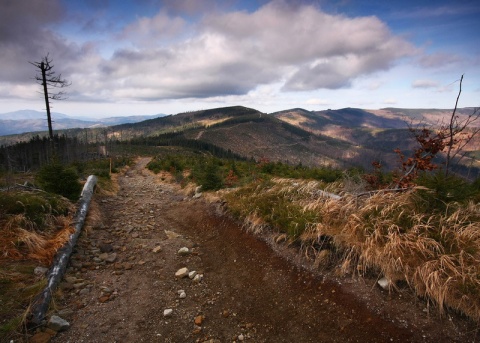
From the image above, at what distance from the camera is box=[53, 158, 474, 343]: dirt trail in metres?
4.13

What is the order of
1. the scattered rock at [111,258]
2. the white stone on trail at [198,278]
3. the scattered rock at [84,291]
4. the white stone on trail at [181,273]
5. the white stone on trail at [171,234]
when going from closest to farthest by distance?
the scattered rock at [84,291]
the white stone on trail at [198,278]
the white stone on trail at [181,273]
the scattered rock at [111,258]
the white stone on trail at [171,234]

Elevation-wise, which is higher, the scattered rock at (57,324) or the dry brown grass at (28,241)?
the dry brown grass at (28,241)

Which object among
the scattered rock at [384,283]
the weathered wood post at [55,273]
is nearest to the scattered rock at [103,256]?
the weathered wood post at [55,273]

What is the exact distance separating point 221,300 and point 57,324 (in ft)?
9.94

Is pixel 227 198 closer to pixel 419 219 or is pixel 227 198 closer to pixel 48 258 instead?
pixel 48 258

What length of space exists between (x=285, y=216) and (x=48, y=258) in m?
6.11

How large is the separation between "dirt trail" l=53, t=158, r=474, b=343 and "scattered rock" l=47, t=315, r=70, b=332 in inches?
3.9

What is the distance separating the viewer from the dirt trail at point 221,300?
4.13 m

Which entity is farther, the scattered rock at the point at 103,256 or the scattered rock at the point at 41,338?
the scattered rock at the point at 103,256

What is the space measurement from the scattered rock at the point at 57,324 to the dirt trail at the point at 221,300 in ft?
0.32

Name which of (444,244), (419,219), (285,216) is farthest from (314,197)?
(444,244)

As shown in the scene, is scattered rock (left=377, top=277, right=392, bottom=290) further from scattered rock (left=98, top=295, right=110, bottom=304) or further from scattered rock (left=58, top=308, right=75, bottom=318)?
scattered rock (left=58, top=308, right=75, bottom=318)

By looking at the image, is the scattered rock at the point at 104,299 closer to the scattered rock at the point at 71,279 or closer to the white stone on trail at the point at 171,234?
the scattered rock at the point at 71,279

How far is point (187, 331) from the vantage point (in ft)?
15.4
